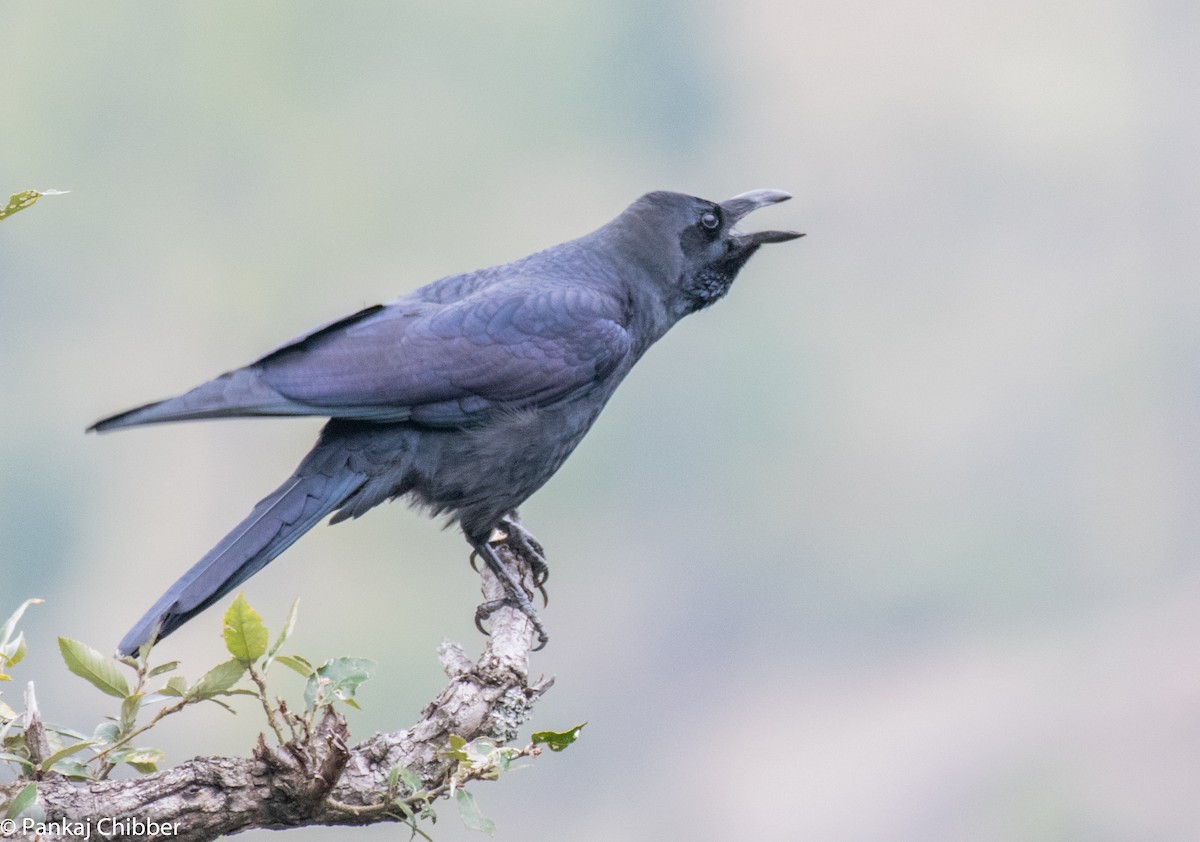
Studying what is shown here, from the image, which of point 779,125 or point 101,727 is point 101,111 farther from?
point 101,727

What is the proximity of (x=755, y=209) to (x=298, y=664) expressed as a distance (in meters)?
2.91

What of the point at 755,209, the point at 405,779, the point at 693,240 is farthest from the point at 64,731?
the point at 755,209

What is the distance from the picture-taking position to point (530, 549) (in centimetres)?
445

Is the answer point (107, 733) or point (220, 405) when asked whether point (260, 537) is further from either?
point (107, 733)

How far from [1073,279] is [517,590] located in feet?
22.1

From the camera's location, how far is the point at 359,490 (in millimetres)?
3717

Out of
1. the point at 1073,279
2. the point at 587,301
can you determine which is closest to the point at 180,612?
the point at 587,301

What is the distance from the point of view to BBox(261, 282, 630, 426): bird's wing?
3697mm

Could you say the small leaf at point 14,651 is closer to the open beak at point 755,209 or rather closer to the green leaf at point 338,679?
the green leaf at point 338,679

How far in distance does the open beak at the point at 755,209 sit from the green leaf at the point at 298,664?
270 cm

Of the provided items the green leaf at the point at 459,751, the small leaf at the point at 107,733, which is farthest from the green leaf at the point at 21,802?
the green leaf at the point at 459,751

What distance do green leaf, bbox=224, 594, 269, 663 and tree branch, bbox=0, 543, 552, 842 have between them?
0.19 meters

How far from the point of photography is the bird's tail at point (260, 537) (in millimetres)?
3023

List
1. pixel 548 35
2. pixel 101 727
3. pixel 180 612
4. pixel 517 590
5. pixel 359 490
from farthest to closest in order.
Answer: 1. pixel 548 35
2. pixel 517 590
3. pixel 359 490
4. pixel 180 612
5. pixel 101 727
